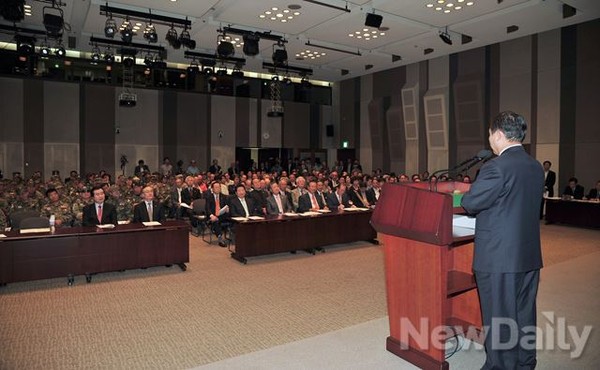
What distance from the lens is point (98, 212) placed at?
6.64 metres

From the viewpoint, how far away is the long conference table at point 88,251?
5520 mm

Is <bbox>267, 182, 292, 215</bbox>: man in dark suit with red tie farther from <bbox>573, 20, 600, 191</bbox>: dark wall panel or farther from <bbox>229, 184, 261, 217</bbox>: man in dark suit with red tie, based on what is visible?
<bbox>573, 20, 600, 191</bbox>: dark wall panel

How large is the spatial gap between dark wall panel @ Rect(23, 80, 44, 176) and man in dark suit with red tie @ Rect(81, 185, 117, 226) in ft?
37.6

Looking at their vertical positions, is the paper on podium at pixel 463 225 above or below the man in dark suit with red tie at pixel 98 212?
above

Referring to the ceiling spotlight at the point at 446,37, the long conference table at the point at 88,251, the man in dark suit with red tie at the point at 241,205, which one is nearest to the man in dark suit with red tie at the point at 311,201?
the man in dark suit with red tie at the point at 241,205

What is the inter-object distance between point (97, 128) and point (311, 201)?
12.1 meters

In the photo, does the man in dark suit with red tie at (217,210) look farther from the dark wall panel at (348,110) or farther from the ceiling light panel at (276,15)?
the dark wall panel at (348,110)

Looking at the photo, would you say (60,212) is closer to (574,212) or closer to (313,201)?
(313,201)

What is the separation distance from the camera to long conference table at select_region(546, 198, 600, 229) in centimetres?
1031

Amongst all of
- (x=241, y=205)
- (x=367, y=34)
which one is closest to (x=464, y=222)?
(x=241, y=205)

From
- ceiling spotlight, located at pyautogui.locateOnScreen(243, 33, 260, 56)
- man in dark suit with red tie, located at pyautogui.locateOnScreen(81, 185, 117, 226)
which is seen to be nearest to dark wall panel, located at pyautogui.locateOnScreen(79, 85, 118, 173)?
ceiling spotlight, located at pyautogui.locateOnScreen(243, 33, 260, 56)

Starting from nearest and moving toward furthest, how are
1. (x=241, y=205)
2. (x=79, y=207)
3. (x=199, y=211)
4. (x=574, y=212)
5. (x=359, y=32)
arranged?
(x=79, y=207)
(x=241, y=205)
(x=199, y=211)
(x=574, y=212)
(x=359, y=32)

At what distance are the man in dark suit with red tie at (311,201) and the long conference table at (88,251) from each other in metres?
2.72

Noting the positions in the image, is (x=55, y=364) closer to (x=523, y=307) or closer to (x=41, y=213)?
(x=523, y=307)
